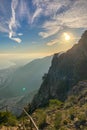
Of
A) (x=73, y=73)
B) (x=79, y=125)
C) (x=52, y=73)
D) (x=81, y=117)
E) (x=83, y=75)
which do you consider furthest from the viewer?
(x=52, y=73)

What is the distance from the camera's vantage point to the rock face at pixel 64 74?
118188 millimetres

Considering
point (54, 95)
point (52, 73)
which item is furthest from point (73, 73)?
point (52, 73)

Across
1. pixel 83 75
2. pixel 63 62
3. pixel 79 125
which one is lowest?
pixel 79 125

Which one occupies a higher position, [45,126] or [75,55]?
[75,55]

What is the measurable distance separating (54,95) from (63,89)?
213 inches

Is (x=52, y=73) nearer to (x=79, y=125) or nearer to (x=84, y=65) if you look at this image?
(x=84, y=65)

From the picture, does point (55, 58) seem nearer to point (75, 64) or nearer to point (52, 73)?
point (52, 73)

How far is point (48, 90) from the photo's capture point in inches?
5340

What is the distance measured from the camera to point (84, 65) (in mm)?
121188

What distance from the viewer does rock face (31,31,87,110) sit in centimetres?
11819

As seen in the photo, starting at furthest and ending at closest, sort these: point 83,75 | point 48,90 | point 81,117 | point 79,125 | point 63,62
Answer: point 63,62 < point 48,90 < point 83,75 < point 81,117 < point 79,125

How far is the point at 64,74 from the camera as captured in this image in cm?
13950

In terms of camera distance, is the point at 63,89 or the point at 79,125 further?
the point at 63,89

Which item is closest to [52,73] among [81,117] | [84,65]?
[84,65]
